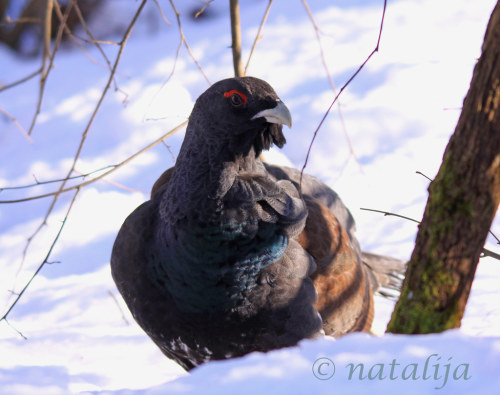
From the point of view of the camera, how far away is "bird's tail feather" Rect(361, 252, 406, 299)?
3988 millimetres

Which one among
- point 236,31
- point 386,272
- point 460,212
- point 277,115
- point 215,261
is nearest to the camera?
point 460,212

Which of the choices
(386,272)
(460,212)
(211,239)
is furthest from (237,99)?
(386,272)

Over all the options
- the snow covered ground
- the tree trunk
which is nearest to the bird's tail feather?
the snow covered ground

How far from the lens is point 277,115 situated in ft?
7.57

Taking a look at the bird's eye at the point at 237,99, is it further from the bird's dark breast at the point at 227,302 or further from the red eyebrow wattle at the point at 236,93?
the bird's dark breast at the point at 227,302

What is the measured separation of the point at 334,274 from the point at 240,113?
1.00 m

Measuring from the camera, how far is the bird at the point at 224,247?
2.39 meters

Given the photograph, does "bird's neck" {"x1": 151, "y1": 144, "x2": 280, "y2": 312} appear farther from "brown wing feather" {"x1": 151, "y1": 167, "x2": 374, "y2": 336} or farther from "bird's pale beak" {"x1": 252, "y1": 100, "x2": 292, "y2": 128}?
"brown wing feather" {"x1": 151, "y1": 167, "x2": 374, "y2": 336}

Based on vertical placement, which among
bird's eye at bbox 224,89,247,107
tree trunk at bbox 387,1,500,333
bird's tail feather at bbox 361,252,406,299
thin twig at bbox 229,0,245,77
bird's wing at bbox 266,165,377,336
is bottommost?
bird's tail feather at bbox 361,252,406,299

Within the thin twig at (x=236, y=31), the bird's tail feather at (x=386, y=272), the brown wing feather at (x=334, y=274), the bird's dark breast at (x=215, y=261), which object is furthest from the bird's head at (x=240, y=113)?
the bird's tail feather at (x=386, y=272)

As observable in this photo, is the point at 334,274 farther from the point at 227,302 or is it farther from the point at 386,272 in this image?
the point at 386,272

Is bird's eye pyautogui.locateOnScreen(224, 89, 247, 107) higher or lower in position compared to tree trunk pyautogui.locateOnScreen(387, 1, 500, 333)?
higher

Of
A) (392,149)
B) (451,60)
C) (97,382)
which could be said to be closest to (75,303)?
(97,382)

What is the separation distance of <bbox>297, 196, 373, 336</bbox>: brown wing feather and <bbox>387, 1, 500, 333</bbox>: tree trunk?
0.94 m
